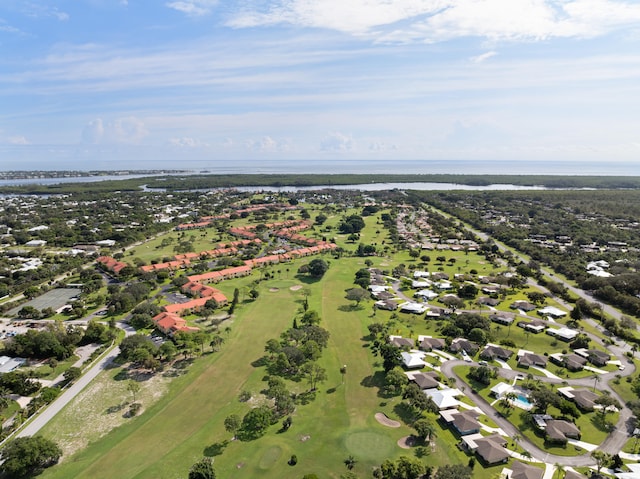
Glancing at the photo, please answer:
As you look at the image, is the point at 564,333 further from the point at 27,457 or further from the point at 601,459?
the point at 27,457

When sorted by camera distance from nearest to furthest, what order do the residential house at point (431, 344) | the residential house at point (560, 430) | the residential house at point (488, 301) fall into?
1. the residential house at point (560, 430)
2. the residential house at point (431, 344)
3. the residential house at point (488, 301)

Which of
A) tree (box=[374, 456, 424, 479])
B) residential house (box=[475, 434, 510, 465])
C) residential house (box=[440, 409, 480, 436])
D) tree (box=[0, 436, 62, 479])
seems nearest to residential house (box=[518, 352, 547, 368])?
residential house (box=[440, 409, 480, 436])

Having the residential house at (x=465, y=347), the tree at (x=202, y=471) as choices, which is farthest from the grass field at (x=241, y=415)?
the residential house at (x=465, y=347)

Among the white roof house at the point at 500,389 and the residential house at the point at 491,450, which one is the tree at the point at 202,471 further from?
the white roof house at the point at 500,389

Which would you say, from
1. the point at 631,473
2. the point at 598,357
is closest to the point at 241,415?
the point at 631,473

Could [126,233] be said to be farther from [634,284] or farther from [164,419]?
[634,284]

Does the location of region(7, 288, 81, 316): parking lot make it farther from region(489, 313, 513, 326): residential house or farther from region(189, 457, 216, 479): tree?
region(489, 313, 513, 326): residential house

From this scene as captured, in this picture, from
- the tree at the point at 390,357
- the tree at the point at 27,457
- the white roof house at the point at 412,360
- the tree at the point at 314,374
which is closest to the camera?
the tree at the point at 27,457
